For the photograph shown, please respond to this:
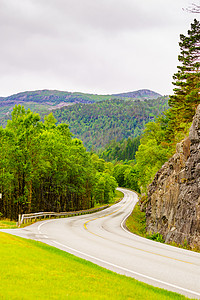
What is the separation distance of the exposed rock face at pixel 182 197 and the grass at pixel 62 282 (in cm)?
1034

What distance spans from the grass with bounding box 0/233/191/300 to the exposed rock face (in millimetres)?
10335

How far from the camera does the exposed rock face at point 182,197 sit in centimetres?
A: 1840

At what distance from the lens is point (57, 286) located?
6711 mm

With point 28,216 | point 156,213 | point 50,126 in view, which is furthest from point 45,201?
point 156,213

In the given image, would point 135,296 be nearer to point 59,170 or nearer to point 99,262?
point 99,262

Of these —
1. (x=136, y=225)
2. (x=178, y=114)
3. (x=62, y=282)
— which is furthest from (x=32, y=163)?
(x=62, y=282)

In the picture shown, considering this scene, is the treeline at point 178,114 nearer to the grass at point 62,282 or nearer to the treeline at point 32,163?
the treeline at point 32,163

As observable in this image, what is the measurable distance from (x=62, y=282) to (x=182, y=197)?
1539 cm

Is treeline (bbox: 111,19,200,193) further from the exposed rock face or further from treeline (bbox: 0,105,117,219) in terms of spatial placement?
treeline (bbox: 0,105,117,219)

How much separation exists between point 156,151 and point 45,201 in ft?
65.5

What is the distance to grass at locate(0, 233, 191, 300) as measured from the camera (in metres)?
6.15

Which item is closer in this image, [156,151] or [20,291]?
[20,291]

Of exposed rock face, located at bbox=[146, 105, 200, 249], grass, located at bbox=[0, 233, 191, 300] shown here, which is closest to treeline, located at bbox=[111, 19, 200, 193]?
exposed rock face, located at bbox=[146, 105, 200, 249]

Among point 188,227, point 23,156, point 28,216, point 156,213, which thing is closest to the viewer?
point 188,227
